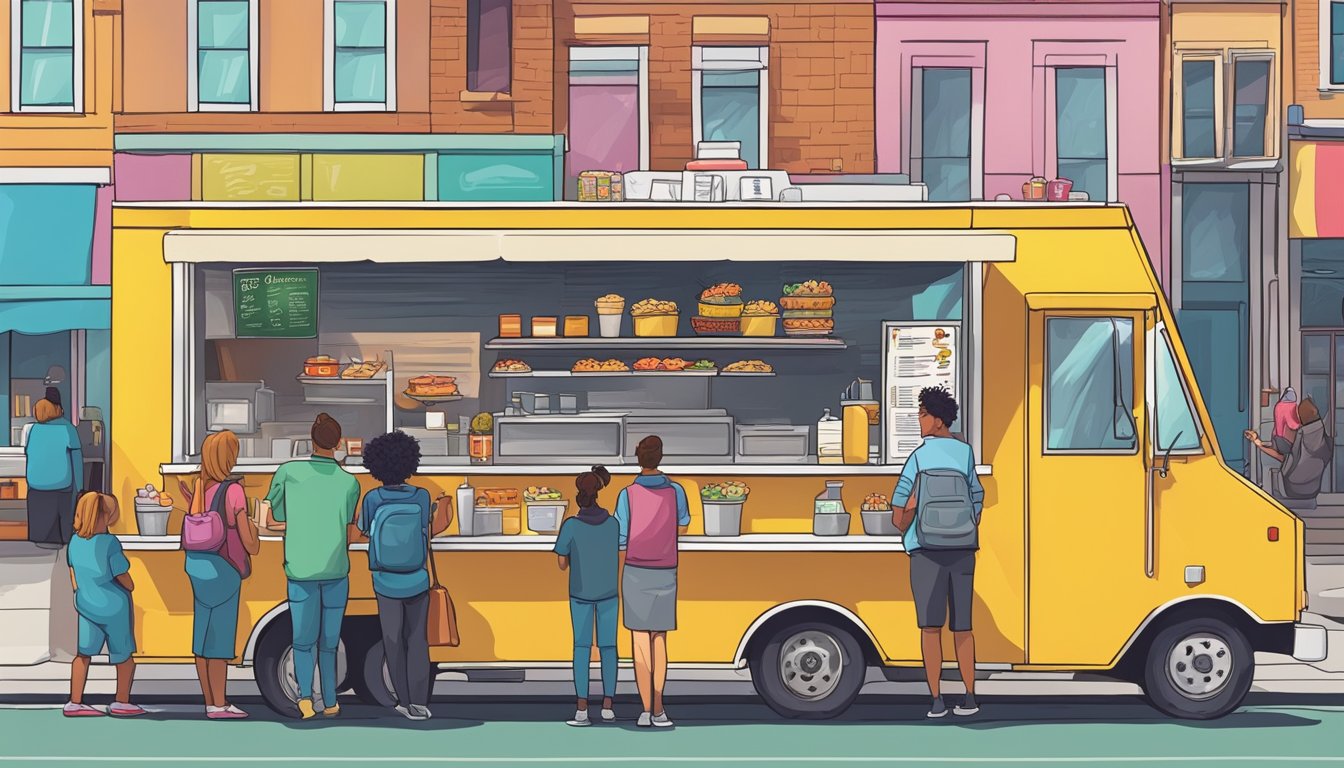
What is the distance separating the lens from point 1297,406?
19.8m

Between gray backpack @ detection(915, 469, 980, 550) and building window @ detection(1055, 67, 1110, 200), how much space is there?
1197 cm

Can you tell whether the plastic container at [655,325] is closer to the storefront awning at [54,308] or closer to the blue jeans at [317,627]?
the blue jeans at [317,627]

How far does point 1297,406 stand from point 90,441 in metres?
13.2

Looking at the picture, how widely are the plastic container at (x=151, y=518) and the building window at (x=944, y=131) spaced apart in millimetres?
12489

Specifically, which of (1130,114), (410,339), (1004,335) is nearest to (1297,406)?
(1130,114)

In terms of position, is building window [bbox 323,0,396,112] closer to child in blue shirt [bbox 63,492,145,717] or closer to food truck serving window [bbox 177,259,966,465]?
food truck serving window [bbox 177,259,966,465]

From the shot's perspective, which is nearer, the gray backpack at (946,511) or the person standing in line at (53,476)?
the gray backpack at (946,511)

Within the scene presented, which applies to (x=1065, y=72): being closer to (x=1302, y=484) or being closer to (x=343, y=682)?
(x=1302, y=484)

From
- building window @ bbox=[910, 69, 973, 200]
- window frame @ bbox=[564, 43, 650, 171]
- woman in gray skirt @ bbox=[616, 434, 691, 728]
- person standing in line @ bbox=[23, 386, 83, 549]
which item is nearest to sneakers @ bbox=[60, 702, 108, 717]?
woman in gray skirt @ bbox=[616, 434, 691, 728]

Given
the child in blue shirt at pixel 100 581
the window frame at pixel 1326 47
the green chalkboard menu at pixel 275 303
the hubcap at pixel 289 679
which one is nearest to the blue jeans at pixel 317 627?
the hubcap at pixel 289 679

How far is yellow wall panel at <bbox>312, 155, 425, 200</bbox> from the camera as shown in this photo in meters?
20.3

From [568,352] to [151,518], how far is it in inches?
109

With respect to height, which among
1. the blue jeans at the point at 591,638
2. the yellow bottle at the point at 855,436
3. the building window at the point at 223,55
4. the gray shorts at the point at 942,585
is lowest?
the blue jeans at the point at 591,638

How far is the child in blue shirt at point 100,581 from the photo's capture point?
984 centimetres
